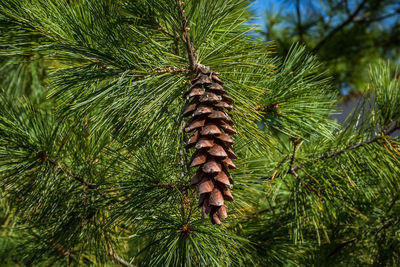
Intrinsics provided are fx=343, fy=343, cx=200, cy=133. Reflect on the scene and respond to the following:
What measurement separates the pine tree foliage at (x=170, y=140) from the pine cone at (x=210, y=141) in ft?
0.15

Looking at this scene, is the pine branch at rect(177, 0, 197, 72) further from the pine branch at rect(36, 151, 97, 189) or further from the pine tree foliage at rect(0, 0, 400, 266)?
the pine branch at rect(36, 151, 97, 189)

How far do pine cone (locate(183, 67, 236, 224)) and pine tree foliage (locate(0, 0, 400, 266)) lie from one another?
0.15 feet

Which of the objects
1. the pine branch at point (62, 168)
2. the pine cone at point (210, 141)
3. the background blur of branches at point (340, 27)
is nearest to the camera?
the pine cone at point (210, 141)

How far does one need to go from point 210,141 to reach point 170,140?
0.19 m

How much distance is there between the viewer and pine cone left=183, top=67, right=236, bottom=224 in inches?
21.4

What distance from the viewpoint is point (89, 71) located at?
680 mm

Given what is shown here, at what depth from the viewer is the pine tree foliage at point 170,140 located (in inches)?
25.0

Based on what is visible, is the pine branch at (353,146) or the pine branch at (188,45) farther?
the pine branch at (353,146)

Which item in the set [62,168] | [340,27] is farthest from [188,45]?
[340,27]

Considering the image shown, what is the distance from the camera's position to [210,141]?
55 cm

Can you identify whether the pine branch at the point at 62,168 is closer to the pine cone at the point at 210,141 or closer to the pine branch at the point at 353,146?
the pine cone at the point at 210,141

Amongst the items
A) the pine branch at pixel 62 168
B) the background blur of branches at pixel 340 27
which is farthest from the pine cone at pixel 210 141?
the background blur of branches at pixel 340 27

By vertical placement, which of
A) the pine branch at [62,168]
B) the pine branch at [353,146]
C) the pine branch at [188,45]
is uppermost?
the pine branch at [188,45]

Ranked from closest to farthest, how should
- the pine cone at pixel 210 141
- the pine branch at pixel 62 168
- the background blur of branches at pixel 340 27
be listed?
the pine cone at pixel 210 141 → the pine branch at pixel 62 168 → the background blur of branches at pixel 340 27
